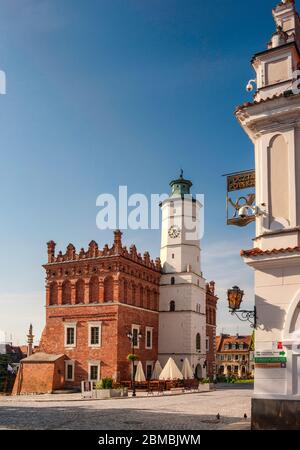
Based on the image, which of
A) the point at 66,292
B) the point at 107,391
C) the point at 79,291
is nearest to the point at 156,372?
the point at 79,291

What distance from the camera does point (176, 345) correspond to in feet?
149

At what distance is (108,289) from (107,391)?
36.2 feet

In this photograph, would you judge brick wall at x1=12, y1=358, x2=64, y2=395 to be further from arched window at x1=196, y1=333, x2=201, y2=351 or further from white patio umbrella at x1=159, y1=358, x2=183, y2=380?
arched window at x1=196, y1=333, x2=201, y2=351

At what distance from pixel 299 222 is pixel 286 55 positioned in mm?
4410

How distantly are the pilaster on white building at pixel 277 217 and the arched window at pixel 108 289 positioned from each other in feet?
90.0

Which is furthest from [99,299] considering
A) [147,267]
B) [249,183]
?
[249,183]

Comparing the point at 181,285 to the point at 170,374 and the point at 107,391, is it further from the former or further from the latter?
the point at 107,391

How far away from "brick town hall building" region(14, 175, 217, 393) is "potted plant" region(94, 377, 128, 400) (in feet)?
20.5

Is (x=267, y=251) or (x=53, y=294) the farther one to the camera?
(x=53, y=294)

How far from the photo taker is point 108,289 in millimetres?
39594

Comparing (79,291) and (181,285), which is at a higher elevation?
(181,285)

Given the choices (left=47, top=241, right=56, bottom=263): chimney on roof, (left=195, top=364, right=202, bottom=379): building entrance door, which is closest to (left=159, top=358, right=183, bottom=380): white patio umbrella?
(left=195, top=364, right=202, bottom=379): building entrance door

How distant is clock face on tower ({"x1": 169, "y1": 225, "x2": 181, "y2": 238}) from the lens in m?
48.8
